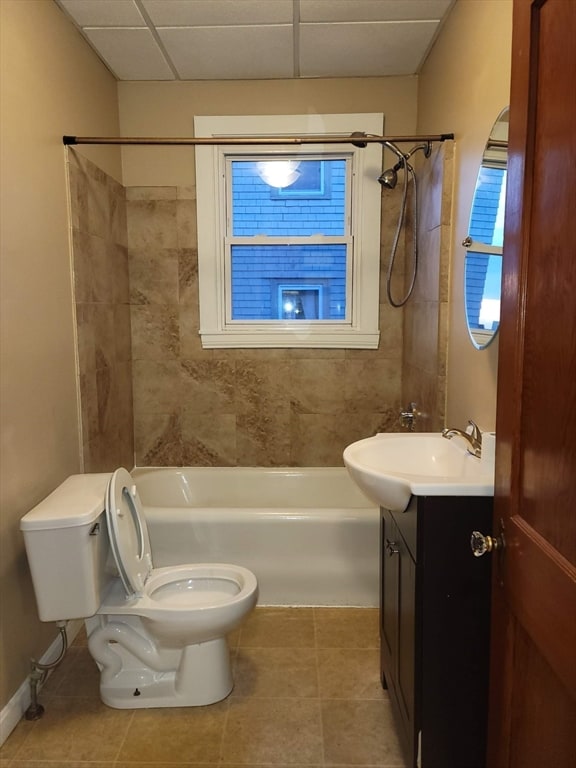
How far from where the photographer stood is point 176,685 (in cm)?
200

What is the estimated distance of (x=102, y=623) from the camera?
2004 mm

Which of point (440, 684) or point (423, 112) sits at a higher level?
point (423, 112)

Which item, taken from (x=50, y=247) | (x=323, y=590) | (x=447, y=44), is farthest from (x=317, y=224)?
(x=323, y=590)

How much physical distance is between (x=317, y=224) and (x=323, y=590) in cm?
198

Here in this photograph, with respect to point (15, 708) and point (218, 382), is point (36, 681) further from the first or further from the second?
point (218, 382)

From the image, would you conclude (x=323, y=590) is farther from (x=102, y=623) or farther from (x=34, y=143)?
(x=34, y=143)

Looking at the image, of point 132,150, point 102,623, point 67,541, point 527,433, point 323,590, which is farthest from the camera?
point 132,150

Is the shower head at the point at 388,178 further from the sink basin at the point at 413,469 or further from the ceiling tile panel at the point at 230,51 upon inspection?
the sink basin at the point at 413,469

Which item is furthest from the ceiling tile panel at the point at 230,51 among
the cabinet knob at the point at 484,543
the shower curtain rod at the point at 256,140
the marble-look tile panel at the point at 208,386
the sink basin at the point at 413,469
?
the cabinet knob at the point at 484,543

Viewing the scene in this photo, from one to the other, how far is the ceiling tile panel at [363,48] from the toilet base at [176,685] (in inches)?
104

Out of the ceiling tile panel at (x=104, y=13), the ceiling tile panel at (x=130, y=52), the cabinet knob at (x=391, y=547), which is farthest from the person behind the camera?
the ceiling tile panel at (x=130, y=52)

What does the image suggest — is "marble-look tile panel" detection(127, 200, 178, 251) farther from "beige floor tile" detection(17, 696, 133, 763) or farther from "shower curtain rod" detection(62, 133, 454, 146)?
"beige floor tile" detection(17, 696, 133, 763)

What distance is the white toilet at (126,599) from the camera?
5.99 ft

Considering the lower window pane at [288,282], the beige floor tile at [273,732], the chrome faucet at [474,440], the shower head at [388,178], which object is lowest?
the beige floor tile at [273,732]
